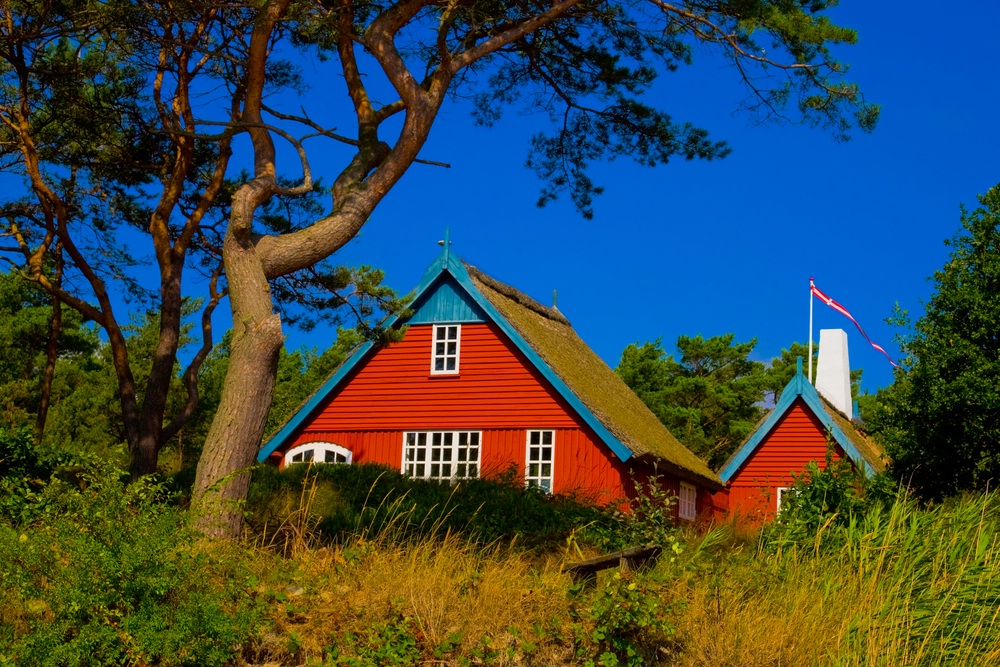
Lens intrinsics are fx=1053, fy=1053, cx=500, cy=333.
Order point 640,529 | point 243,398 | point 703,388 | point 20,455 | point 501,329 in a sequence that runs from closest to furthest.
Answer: point 243,398 → point 640,529 → point 20,455 → point 501,329 → point 703,388

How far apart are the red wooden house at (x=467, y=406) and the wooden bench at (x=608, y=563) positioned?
1466 cm

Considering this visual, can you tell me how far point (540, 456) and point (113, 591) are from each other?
55.9 feet

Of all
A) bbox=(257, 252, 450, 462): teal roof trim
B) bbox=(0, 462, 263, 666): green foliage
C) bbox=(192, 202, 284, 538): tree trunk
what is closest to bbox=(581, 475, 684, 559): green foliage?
bbox=(192, 202, 284, 538): tree trunk

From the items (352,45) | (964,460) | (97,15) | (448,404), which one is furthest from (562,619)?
(448,404)

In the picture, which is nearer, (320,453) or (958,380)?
(958,380)

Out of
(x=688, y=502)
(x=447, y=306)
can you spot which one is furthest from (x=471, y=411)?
(x=688, y=502)

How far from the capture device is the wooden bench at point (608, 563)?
7684 millimetres

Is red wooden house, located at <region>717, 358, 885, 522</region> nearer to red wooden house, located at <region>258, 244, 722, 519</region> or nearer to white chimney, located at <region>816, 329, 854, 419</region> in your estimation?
red wooden house, located at <region>258, 244, 722, 519</region>

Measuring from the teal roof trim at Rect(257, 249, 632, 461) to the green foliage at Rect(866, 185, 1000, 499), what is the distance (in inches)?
222

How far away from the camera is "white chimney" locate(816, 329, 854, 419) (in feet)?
116

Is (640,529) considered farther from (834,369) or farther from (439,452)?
(834,369)

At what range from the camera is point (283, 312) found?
18.9 metres

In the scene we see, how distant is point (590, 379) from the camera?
26.0m

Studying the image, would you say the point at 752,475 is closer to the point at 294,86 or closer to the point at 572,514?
the point at 572,514
